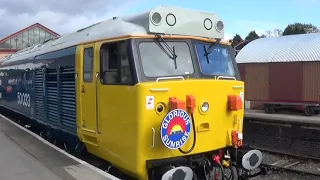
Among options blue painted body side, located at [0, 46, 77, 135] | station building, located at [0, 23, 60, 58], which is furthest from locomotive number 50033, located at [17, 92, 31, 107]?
station building, located at [0, 23, 60, 58]

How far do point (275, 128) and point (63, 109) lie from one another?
863 centimetres

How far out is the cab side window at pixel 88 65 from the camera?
6.01m

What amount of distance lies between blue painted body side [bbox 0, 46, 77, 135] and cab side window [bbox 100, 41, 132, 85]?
1.23 meters

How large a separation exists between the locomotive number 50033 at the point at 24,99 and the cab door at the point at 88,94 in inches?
181

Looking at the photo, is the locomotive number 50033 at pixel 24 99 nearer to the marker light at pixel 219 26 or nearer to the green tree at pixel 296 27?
the marker light at pixel 219 26

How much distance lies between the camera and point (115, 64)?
18.0 feet

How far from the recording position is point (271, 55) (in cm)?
2220

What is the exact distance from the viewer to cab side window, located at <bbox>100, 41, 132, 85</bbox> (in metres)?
5.25

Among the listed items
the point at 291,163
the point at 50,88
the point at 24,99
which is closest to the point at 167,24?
the point at 50,88

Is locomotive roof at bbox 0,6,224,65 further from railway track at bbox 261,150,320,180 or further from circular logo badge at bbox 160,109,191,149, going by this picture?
railway track at bbox 261,150,320,180

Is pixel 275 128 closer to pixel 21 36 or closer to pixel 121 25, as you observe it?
pixel 121 25

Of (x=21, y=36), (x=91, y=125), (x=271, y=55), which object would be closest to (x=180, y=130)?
(x=91, y=125)

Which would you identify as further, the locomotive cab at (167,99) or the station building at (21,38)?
the station building at (21,38)

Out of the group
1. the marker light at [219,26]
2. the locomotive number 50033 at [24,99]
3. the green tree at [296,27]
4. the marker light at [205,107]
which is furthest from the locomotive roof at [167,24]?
the green tree at [296,27]
